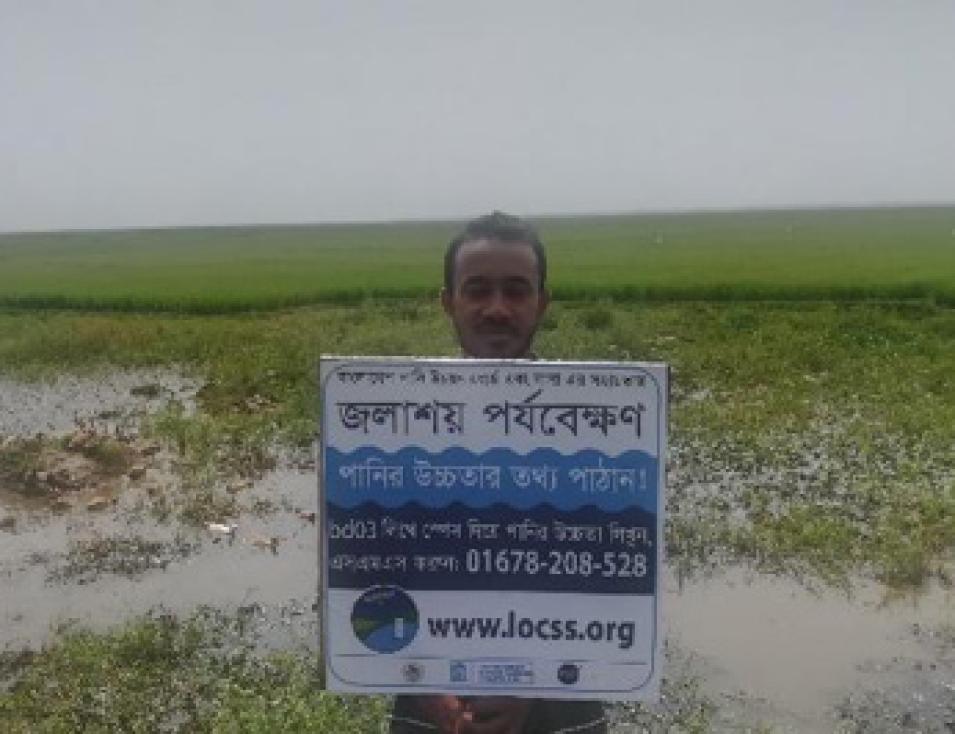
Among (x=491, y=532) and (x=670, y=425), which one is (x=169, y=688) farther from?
(x=670, y=425)

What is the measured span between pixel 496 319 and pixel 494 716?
80cm

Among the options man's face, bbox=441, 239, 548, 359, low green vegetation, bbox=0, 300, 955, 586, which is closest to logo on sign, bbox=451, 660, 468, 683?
man's face, bbox=441, 239, 548, 359

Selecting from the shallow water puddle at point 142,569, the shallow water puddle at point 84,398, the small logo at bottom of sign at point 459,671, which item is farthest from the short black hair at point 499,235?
the shallow water puddle at point 84,398

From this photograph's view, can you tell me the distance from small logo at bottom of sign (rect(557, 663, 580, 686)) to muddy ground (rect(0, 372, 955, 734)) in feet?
8.69

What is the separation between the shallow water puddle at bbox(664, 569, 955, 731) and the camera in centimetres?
523

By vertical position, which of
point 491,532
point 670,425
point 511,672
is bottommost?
point 670,425

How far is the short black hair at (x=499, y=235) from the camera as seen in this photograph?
2221 millimetres

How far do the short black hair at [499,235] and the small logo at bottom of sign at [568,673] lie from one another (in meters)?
0.75

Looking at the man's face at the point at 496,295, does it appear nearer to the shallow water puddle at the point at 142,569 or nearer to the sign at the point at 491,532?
the sign at the point at 491,532

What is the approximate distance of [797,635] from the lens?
5.82 meters

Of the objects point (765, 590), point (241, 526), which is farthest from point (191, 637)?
point (765, 590)

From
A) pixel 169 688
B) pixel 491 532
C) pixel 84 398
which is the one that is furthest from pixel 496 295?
pixel 84 398

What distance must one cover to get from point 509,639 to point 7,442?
358 inches

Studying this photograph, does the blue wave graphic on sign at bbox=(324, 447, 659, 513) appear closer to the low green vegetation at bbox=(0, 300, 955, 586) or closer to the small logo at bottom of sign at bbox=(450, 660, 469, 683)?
the small logo at bottom of sign at bbox=(450, 660, 469, 683)
